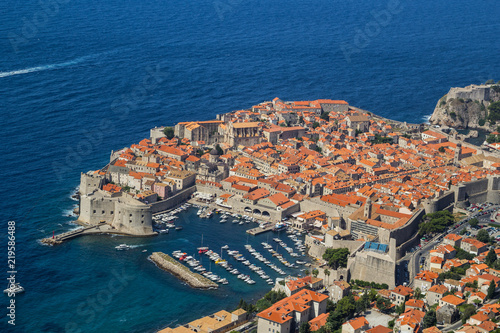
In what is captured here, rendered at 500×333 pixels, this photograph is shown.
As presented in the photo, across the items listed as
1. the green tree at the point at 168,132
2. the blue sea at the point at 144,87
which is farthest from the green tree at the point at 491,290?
the green tree at the point at 168,132

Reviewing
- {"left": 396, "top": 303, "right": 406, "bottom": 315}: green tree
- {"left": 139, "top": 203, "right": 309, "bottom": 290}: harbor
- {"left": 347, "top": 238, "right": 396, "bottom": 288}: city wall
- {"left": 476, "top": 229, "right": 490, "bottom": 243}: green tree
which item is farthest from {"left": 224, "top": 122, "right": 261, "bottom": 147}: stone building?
{"left": 396, "top": 303, "right": 406, "bottom": 315}: green tree

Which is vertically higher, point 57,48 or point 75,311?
point 57,48

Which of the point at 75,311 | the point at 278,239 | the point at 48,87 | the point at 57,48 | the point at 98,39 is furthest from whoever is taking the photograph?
the point at 98,39

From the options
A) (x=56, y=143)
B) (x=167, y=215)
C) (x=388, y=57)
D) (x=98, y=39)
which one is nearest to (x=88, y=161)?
(x=56, y=143)

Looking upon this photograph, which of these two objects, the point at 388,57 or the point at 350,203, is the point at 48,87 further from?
the point at 388,57

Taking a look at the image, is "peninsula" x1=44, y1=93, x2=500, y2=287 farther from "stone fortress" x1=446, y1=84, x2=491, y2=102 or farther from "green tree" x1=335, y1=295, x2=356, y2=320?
"stone fortress" x1=446, y1=84, x2=491, y2=102

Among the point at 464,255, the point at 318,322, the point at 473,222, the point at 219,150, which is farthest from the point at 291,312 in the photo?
the point at 219,150

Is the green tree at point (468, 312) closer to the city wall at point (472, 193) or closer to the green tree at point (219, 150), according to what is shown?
the city wall at point (472, 193)
